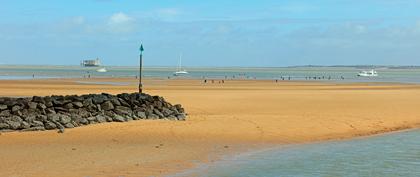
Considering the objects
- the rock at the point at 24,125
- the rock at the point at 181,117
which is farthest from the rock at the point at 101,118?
the rock at the point at 181,117

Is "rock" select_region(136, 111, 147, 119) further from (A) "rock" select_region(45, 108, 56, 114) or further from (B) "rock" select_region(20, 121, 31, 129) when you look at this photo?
(B) "rock" select_region(20, 121, 31, 129)

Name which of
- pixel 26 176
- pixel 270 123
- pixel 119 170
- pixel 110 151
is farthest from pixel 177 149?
pixel 270 123

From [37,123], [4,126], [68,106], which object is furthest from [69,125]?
[4,126]

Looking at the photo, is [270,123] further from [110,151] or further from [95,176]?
[95,176]

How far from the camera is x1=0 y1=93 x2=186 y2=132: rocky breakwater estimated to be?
54.9ft

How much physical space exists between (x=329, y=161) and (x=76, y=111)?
331 inches

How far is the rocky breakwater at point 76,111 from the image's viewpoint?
16.7 m

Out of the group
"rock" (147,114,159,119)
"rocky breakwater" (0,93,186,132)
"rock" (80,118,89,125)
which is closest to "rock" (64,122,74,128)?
"rocky breakwater" (0,93,186,132)

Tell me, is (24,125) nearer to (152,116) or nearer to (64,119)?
(64,119)

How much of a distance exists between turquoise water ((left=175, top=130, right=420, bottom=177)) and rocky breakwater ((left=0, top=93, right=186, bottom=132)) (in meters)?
5.72

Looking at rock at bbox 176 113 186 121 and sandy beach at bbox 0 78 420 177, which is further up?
rock at bbox 176 113 186 121

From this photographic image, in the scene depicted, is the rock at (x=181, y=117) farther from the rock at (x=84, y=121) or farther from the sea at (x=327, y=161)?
the sea at (x=327, y=161)

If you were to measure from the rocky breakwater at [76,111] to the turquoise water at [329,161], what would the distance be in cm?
572

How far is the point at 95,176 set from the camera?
423 inches
